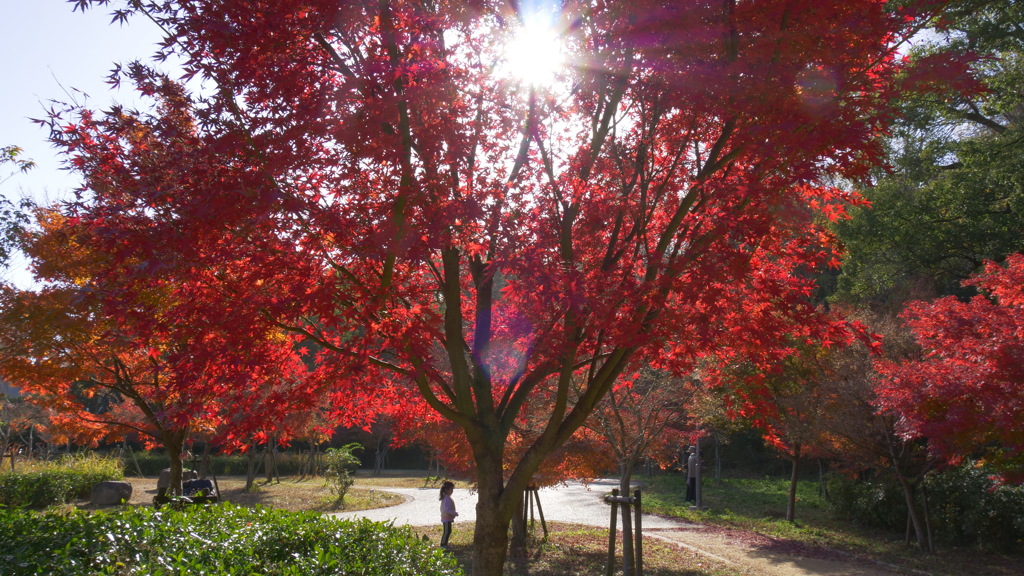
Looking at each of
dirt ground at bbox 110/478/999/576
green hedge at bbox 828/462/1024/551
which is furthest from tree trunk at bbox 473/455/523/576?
green hedge at bbox 828/462/1024/551

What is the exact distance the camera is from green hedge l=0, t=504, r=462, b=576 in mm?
3410

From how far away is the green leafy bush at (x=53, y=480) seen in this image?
Result: 15.4m

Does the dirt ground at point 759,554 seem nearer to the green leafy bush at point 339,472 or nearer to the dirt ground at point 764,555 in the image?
the dirt ground at point 764,555

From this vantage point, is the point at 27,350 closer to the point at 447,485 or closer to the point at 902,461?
the point at 447,485

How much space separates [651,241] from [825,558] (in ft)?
29.2

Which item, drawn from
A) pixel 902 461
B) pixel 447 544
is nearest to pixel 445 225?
pixel 447 544

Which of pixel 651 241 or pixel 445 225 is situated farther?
pixel 651 241

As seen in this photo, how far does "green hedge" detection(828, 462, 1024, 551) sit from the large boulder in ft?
63.5

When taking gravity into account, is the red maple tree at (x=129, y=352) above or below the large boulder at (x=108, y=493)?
above

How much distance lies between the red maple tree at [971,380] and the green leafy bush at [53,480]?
18.2 m

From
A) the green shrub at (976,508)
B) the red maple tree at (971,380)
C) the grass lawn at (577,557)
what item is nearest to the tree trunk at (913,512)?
the green shrub at (976,508)

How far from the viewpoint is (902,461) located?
512 inches

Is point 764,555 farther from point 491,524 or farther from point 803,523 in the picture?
point 491,524

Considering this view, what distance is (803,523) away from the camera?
16438 millimetres
